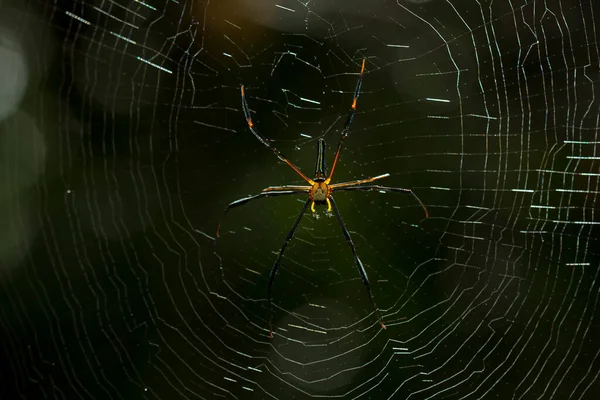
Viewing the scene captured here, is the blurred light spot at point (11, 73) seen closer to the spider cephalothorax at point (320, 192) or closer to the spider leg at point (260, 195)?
the spider leg at point (260, 195)

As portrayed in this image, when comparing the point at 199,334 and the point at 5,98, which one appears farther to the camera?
the point at 5,98

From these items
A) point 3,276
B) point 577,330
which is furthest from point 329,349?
point 3,276

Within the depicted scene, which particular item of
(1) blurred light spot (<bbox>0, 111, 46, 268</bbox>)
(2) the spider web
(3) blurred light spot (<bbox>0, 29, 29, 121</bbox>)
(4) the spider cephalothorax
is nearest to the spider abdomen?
(4) the spider cephalothorax

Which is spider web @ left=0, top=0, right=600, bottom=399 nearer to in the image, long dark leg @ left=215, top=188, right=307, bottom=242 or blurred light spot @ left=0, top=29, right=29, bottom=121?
long dark leg @ left=215, top=188, right=307, bottom=242

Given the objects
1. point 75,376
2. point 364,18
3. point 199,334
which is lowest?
point 75,376

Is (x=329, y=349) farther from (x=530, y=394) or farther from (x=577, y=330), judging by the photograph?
(x=577, y=330)

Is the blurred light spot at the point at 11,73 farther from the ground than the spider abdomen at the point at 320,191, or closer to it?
closer to it

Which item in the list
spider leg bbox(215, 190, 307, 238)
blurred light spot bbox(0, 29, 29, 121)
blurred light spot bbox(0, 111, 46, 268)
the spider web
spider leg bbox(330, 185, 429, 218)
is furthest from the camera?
blurred light spot bbox(0, 111, 46, 268)

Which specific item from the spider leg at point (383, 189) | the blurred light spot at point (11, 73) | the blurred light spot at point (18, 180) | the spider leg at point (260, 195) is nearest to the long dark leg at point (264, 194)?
the spider leg at point (260, 195)
